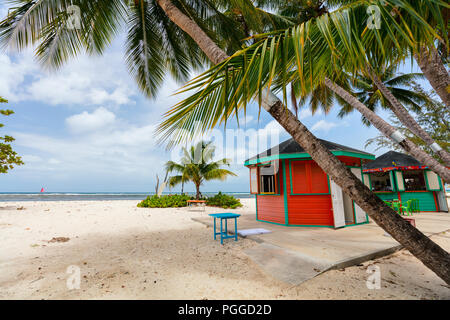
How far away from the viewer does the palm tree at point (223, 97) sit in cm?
186

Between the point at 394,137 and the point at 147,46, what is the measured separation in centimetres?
786

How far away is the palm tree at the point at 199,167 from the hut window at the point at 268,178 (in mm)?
7325

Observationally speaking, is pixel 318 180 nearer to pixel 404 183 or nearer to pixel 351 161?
pixel 351 161

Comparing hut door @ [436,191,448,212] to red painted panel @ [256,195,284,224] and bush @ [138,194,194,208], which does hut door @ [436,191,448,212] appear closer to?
red painted panel @ [256,195,284,224]

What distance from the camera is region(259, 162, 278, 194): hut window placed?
723 cm

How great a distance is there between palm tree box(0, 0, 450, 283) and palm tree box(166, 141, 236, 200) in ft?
32.4

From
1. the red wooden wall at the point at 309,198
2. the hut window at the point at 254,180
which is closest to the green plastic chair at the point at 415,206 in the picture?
the red wooden wall at the point at 309,198

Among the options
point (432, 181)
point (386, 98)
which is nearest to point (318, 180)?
point (386, 98)

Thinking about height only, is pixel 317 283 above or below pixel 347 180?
below

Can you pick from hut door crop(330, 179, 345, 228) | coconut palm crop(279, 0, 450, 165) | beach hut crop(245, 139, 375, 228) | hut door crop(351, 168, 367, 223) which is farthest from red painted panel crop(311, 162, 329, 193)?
coconut palm crop(279, 0, 450, 165)

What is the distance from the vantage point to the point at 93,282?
2818 millimetres
